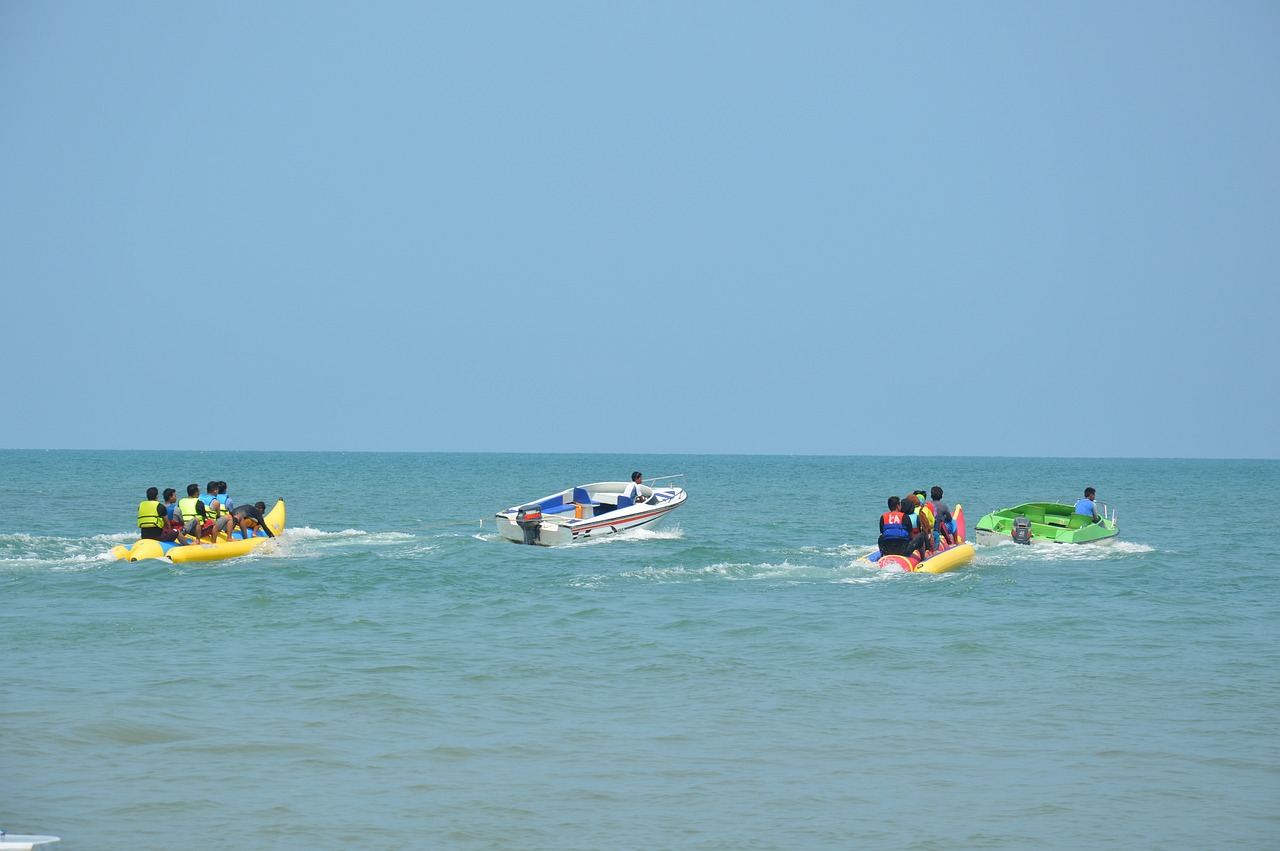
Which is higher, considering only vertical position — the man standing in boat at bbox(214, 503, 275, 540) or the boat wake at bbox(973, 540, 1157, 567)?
the man standing in boat at bbox(214, 503, 275, 540)

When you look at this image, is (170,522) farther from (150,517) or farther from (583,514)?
(583,514)

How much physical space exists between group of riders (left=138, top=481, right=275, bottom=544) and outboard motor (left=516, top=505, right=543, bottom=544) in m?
4.98

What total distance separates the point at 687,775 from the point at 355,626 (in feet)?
23.5

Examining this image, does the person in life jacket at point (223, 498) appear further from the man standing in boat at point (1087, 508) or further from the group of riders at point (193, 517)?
the man standing in boat at point (1087, 508)

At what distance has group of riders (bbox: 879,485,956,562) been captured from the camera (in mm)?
18875

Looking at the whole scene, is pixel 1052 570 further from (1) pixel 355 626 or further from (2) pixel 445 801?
(2) pixel 445 801

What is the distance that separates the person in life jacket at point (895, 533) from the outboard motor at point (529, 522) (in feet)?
24.9

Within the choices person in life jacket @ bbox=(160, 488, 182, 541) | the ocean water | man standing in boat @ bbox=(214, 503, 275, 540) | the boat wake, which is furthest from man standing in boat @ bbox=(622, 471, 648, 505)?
person in life jacket @ bbox=(160, 488, 182, 541)

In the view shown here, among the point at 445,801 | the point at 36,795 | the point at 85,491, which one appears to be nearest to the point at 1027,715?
the point at 445,801

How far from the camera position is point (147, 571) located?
19219 mm

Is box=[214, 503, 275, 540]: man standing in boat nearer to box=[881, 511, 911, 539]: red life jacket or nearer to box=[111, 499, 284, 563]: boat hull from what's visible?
box=[111, 499, 284, 563]: boat hull

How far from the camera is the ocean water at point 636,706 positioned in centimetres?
765

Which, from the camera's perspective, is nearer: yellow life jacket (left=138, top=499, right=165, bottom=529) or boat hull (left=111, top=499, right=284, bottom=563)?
boat hull (left=111, top=499, right=284, bottom=563)

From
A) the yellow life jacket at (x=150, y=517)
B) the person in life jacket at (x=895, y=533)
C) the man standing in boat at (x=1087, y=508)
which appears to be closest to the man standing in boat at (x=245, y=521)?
the yellow life jacket at (x=150, y=517)
